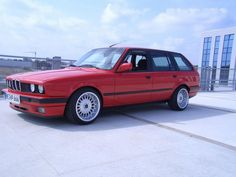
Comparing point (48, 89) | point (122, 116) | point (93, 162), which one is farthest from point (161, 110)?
point (93, 162)

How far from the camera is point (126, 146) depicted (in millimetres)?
3377

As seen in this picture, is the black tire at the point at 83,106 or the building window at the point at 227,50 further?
the building window at the point at 227,50

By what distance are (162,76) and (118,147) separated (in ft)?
9.32

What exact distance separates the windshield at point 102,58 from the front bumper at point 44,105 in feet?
3.97

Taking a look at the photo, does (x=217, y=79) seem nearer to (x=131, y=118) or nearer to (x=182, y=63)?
(x=182, y=63)

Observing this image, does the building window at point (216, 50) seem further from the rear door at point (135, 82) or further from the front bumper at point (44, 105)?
the front bumper at point (44, 105)

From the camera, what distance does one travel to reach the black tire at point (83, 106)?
168 inches

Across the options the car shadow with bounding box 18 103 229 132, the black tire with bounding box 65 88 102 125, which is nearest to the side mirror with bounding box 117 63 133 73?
the black tire with bounding box 65 88 102 125

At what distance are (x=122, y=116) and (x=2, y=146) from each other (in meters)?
2.63

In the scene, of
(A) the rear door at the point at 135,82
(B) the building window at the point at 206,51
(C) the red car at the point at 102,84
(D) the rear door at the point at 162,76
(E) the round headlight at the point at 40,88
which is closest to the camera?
(E) the round headlight at the point at 40,88

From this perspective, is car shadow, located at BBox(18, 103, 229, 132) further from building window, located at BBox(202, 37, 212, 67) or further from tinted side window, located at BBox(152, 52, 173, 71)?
building window, located at BBox(202, 37, 212, 67)

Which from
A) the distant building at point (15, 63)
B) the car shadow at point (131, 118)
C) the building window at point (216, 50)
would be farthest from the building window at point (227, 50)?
the distant building at point (15, 63)

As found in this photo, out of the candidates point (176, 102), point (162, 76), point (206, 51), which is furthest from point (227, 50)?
point (162, 76)

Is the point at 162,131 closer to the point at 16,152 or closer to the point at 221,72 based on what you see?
the point at 16,152
